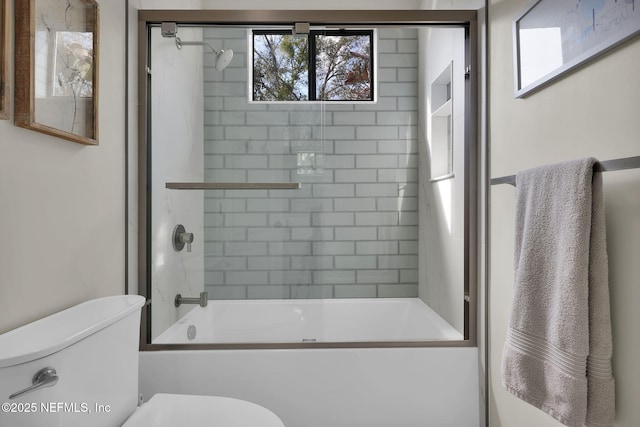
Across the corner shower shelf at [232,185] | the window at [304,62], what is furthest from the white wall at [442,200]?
the corner shower shelf at [232,185]

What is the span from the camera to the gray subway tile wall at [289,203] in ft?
6.23

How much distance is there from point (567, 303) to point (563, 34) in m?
0.75

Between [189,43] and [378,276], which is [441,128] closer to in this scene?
[378,276]

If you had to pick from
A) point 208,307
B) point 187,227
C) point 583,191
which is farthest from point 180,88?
point 583,191

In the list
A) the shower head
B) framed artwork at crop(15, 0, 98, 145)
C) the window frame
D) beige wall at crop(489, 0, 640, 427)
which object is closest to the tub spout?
framed artwork at crop(15, 0, 98, 145)

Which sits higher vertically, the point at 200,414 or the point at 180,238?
the point at 180,238

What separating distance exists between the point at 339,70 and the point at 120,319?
1.55 meters

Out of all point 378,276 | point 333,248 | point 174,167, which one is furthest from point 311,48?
point 378,276

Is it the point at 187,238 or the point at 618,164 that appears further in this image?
the point at 187,238

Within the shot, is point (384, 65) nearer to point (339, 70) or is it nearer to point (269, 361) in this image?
point (339, 70)

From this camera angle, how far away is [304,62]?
199cm

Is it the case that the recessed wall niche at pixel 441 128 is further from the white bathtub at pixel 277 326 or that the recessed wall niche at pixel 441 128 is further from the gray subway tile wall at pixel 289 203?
the white bathtub at pixel 277 326

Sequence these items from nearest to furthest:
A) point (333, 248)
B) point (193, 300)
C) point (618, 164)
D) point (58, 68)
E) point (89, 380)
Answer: point (618, 164) < point (89, 380) < point (58, 68) < point (193, 300) < point (333, 248)

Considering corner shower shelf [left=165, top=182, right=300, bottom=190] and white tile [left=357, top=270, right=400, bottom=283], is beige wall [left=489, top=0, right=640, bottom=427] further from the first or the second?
corner shower shelf [left=165, top=182, right=300, bottom=190]
